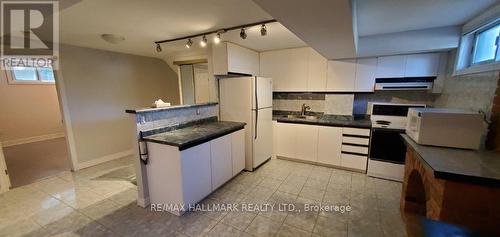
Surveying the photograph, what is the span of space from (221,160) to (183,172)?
2.28 ft

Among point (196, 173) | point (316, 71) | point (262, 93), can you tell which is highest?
point (316, 71)

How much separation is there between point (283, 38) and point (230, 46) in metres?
0.84

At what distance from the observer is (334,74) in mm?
Result: 3551

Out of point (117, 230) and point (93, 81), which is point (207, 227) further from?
point (93, 81)

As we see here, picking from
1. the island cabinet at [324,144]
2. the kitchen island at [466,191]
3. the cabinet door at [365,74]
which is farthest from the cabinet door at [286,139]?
the kitchen island at [466,191]

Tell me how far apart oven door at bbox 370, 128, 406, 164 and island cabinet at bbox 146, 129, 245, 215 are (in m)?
2.34

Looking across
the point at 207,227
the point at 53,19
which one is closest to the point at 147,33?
the point at 53,19

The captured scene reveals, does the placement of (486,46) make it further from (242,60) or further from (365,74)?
(242,60)

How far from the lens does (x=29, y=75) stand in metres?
5.07

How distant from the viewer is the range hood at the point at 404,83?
9.86 feet

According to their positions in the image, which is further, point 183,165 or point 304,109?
point 304,109

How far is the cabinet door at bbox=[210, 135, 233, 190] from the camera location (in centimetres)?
262

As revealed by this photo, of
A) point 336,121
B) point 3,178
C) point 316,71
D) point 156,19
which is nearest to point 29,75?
point 3,178

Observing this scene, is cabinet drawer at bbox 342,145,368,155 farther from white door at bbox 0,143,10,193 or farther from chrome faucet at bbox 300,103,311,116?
white door at bbox 0,143,10,193
